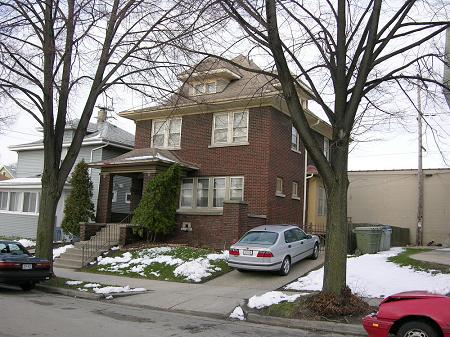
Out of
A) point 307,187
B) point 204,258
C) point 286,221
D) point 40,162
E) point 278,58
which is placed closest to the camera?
point 278,58

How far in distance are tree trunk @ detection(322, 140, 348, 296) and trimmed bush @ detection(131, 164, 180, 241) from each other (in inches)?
450

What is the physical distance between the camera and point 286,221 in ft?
76.7

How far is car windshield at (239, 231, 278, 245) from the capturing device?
50.8 feet

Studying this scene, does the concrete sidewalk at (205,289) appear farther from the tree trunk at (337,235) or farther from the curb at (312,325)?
the tree trunk at (337,235)

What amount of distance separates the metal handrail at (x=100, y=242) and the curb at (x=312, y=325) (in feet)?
33.5

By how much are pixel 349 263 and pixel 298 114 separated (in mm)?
6883

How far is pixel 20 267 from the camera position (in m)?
13.7

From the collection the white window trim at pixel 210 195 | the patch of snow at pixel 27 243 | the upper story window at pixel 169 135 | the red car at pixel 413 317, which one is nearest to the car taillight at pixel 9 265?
the red car at pixel 413 317

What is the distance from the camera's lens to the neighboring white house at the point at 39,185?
28.6m

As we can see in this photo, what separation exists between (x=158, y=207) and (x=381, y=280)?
34.1 feet

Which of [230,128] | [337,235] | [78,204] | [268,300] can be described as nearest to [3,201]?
[78,204]

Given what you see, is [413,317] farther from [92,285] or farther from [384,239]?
[384,239]

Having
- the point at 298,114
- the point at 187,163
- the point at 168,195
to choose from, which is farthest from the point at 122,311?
the point at 187,163

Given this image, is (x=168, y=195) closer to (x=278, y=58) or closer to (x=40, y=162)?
(x=278, y=58)
